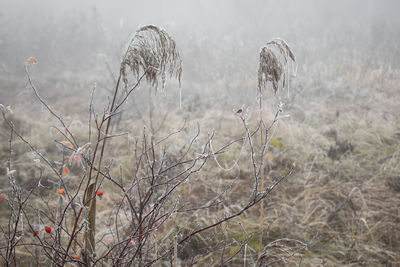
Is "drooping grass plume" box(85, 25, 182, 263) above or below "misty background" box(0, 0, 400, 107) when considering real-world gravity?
below

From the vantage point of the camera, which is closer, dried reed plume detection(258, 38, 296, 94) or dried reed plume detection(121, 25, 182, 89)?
dried reed plume detection(121, 25, 182, 89)

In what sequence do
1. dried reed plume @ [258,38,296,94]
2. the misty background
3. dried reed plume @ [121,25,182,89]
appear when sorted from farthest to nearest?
the misty background, dried reed plume @ [258,38,296,94], dried reed plume @ [121,25,182,89]

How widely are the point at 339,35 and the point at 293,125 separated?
21.7ft

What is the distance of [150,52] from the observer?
1.16 m

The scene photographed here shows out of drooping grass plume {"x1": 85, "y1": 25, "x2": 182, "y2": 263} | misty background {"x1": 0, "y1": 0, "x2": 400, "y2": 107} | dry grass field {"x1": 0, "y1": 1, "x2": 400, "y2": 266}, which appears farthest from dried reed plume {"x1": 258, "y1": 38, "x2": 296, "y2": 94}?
misty background {"x1": 0, "y1": 0, "x2": 400, "y2": 107}

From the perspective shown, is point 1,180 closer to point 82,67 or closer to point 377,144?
point 377,144

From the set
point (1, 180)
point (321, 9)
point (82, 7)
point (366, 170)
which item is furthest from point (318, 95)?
point (82, 7)

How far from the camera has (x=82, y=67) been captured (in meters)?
9.05

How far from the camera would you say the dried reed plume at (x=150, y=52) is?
1152 millimetres

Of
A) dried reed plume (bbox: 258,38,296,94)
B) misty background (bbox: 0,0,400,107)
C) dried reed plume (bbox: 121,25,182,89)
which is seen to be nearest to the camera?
dried reed plume (bbox: 121,25,182,89)

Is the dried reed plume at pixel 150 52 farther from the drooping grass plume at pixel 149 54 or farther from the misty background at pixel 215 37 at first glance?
the misty background at pixel 215 37

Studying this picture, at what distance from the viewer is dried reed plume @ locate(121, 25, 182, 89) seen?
3.78 ft

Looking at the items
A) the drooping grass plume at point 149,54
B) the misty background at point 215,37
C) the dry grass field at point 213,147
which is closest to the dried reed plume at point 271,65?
the dry grass field at point 213,147

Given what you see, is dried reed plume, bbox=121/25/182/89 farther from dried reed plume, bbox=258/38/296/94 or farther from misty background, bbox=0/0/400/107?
misty background, bbox=0/0/400/107
